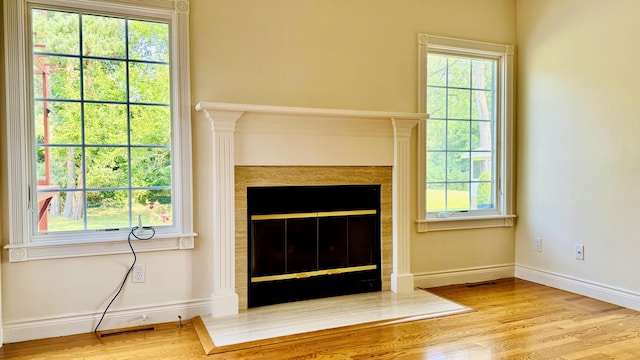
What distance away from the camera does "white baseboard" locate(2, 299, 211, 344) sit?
2.75 meters

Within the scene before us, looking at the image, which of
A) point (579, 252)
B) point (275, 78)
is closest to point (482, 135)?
point (579, 252)

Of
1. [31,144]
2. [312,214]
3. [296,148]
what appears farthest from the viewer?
[312,214]

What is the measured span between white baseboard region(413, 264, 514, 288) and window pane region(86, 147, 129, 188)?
257 centimetres

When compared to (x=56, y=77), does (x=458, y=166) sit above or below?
below

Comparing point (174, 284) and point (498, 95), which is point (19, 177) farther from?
point (498, 95)

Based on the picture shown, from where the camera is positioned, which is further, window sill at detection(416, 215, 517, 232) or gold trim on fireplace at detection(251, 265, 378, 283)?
window sill at detection(416, 215, 517, 232)

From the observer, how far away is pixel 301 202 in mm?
3424

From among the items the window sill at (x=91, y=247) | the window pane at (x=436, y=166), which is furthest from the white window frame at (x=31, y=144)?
the window pane at (x=436, y=166)

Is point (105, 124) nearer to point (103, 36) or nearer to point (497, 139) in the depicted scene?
point (103, 36)

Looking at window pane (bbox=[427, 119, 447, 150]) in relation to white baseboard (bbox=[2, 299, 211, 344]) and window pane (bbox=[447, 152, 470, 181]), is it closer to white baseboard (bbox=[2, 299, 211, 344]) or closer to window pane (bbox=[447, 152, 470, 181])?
window pane (bbox=[447, 152, 470, 181])

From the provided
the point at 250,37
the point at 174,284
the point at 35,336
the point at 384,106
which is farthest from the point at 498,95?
the point at 35,336

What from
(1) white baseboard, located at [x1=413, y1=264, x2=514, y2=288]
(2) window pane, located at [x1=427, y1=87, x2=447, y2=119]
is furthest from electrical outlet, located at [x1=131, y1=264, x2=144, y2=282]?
(2) window pane, located at [x1=427, y1=87, x2=447, y2=119]

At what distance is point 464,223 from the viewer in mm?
4051

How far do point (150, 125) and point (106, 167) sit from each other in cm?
42
